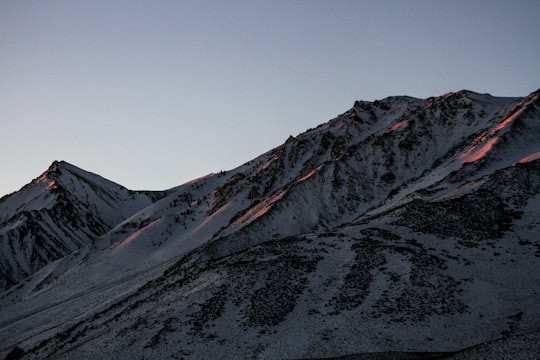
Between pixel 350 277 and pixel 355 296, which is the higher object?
pixel 350 277

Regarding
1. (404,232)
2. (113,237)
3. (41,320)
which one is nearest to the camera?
(404,232)

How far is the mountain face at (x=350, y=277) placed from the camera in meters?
35.8

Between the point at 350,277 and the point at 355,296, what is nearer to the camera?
the point at 355,296

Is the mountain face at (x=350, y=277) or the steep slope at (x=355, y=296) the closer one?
the steep slope at (x=355, y=296)

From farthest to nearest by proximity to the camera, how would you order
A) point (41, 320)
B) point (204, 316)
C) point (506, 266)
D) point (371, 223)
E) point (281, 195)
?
point (281, 195)
point (41, 320)
point (371, 223)
point (506, 266)
point (204, 316)

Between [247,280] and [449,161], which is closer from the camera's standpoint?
[247,280]

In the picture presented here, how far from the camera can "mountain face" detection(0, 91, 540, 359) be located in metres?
35.8

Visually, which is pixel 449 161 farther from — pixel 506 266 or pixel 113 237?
pixel 113 237

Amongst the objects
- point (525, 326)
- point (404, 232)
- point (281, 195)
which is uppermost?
point (281, 195)

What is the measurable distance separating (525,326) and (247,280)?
22335 millimetres

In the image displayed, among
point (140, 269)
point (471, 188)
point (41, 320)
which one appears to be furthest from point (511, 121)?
point (41, 320)

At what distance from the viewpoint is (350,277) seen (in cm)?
4422

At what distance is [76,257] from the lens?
125 m

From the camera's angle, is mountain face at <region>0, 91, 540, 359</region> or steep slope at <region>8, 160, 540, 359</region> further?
mountain face at <region>0, 91, 540, 359</region>
